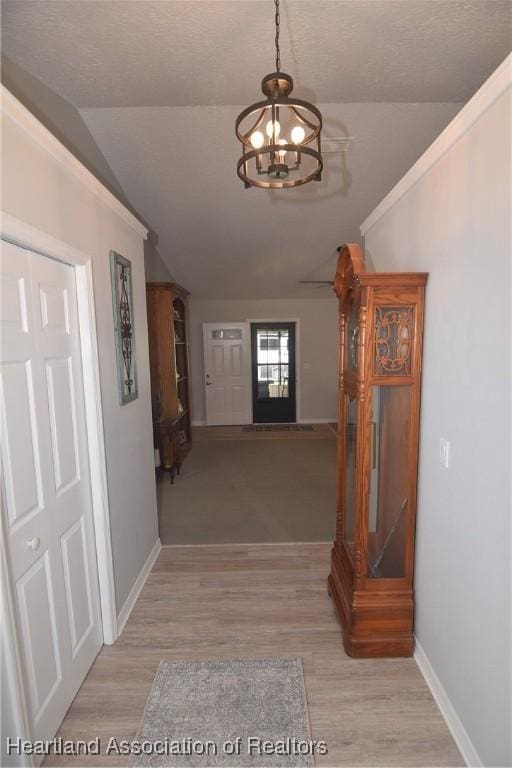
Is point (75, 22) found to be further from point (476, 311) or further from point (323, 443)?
point (323, 443)

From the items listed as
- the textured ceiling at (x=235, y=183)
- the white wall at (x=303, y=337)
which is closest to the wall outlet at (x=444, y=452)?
the textured ceiling at (x=235, y=183)

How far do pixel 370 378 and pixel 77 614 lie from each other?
71.3 inches

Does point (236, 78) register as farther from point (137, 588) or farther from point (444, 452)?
point (137, 588)

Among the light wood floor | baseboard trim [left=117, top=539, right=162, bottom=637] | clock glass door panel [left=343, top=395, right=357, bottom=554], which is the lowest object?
the light wood floor

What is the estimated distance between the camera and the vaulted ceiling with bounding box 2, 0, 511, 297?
67.8 inches

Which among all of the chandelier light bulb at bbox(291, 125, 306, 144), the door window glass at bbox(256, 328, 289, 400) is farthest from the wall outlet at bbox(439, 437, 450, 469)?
the door window glass at bbox(256, 328, 289, 400)

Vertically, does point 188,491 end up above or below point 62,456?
below

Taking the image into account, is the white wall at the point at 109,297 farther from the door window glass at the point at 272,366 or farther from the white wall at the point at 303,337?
the door window glass at the point at 272,366

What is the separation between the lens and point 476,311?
142cm

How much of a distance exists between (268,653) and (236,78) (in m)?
3.16

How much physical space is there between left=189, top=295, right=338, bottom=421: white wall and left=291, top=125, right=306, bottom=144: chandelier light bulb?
5353mm

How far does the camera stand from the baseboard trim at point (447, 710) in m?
1.47

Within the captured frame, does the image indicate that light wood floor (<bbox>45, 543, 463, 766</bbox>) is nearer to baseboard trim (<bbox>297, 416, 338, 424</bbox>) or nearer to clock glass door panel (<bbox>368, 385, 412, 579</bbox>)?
clock glass door panel (<bbox>368, 385, 412, 579</bbox>)

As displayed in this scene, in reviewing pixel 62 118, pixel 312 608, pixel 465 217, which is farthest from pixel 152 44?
pixel 312 608
